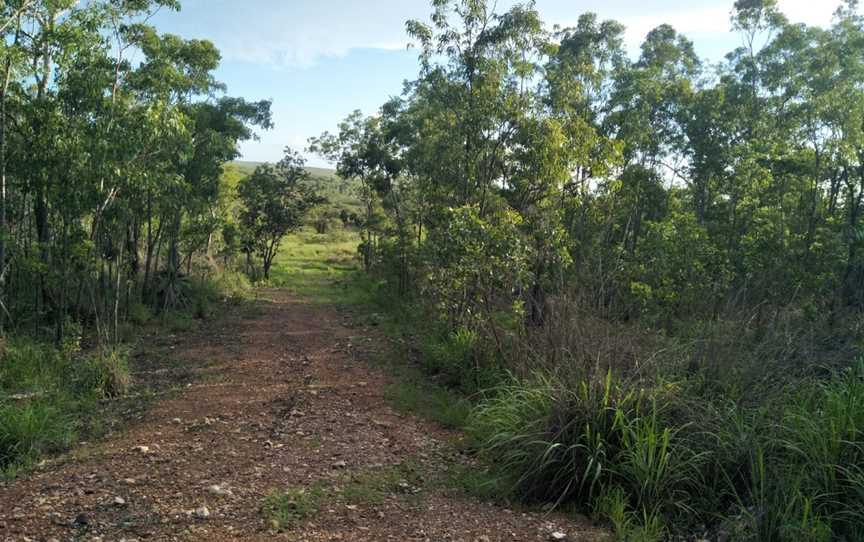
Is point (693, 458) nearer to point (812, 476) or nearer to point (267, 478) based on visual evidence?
point (812, 476)

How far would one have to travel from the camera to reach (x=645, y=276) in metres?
11.6

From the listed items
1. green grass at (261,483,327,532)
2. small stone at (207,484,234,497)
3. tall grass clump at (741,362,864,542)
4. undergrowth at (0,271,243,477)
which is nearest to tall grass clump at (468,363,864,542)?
tall grass clump at (741,362,864,542)

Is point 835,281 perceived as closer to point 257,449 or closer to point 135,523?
point 257,449

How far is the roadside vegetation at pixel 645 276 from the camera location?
4.23 meters

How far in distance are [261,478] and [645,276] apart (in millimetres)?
8852

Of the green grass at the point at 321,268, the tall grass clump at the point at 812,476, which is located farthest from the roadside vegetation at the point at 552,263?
the green grass at the point at 321,268

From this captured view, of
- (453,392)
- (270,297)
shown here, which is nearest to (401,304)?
(270,297)

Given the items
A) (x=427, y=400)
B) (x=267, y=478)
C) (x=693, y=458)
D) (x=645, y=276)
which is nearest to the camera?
(x=693, y=458)

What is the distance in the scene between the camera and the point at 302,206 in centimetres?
2211

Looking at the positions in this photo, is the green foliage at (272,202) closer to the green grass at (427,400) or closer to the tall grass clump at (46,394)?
the tall grass clump at (46,394)

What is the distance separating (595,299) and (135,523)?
197 inches

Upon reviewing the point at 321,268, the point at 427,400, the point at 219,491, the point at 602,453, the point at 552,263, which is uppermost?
the point at 552,263

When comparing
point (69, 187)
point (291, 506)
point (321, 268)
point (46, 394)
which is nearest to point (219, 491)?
point (291, 506)

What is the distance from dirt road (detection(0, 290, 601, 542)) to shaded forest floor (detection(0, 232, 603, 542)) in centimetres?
1
